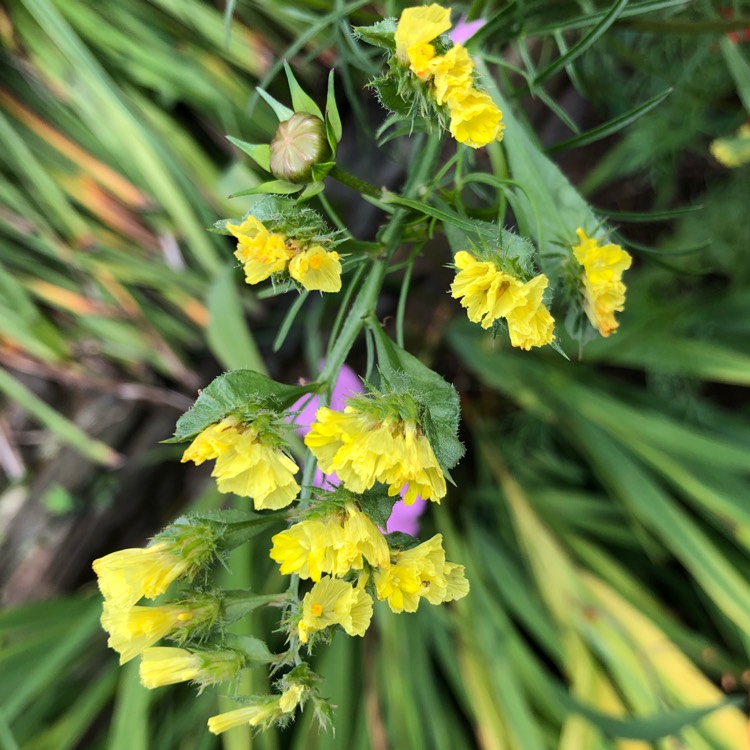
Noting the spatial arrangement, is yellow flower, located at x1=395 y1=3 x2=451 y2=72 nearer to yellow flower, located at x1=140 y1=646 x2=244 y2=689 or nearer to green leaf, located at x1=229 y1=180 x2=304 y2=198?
green leaf, located at x1=229 y1=180 x2=304 y2=198

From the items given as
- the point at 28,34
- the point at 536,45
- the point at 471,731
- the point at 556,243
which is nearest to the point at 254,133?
the point at 28,34

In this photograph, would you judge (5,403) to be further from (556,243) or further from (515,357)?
(556,243)

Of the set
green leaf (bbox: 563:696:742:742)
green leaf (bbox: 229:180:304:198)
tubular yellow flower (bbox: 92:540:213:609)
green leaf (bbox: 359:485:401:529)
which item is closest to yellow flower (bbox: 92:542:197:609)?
tubular yellow flower (bbox: 92:540:213:609)

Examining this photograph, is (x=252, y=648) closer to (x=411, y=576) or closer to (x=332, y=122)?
(x=411, y=576)

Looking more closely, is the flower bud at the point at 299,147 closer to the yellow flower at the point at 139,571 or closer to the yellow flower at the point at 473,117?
the yellow flower at the point at 473,117

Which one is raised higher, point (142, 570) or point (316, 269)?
point (316, 269)

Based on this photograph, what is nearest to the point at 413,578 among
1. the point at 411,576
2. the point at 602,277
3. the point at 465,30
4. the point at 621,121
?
the point at 411,576
